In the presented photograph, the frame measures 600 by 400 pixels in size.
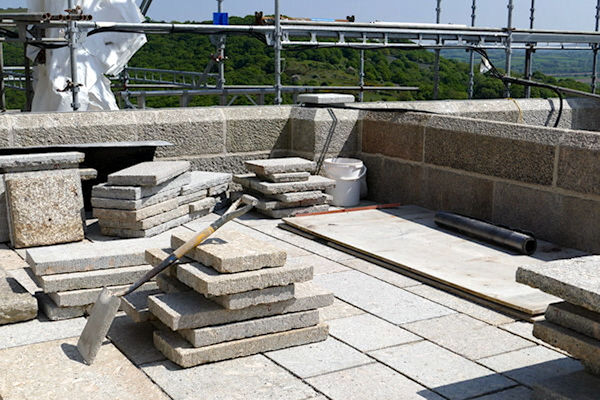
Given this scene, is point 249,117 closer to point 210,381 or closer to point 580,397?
point 210,381

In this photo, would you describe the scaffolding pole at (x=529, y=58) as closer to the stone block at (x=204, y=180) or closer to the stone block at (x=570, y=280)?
the stone block at (x=204, y=180)

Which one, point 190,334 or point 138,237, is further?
point 138,237

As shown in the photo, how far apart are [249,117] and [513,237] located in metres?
3.81

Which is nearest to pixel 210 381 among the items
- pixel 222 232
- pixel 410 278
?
pixel 222 232

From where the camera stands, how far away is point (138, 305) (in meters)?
5.13

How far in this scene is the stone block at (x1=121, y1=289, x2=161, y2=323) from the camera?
501 centimetres

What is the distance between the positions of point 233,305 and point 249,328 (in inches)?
9.6

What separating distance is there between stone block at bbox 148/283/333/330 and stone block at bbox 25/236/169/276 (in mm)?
802

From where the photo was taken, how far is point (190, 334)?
4637 mm

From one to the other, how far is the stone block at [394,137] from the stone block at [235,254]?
4.42 metres

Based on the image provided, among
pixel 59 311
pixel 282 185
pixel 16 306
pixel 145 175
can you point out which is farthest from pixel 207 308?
pixel 282 185

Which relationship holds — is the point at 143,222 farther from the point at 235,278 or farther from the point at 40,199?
the point at 235,278

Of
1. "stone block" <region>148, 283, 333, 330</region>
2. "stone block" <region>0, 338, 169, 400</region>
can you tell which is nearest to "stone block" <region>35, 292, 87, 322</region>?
"stone block" <region>0, 338, 169, 400</region>

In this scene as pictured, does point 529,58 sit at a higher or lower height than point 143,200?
higher
